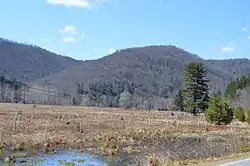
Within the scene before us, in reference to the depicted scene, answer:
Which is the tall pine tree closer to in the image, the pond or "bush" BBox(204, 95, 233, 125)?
"bush" BBox(204, 95, 233, 125)

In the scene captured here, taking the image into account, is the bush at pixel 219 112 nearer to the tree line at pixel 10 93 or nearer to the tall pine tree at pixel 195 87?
the tall pine tree at pixel 195 87

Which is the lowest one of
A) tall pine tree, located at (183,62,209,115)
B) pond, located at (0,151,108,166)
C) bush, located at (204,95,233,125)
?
pond, located at (0,151,108,166)

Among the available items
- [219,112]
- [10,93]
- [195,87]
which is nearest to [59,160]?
[219,112]

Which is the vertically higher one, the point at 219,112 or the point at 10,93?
the point at 10,93

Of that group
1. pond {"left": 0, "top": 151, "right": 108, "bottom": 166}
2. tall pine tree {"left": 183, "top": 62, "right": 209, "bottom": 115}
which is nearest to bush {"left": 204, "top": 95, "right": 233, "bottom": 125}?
tall pine tree {"left": 183, "top": 62, "right": 209, "bottom": 115}

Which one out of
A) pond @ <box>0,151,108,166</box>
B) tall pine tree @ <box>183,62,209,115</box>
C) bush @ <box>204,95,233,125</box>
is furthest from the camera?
tall pine tree @ <box>183,62,209,115</box>

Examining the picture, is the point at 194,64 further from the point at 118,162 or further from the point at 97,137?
the point at 118,162

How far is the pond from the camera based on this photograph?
69.5 ft

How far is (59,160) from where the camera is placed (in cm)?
2262

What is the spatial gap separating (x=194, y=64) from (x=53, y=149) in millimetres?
52301

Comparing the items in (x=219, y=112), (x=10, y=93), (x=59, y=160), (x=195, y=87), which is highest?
(x=10, y=93)

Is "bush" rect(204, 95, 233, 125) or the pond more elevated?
"bush" rect(204, 95, 233, 125)

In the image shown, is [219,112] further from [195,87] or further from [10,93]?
[10,93]

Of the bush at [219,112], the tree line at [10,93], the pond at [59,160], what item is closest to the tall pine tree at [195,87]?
the bush at [219,112]
